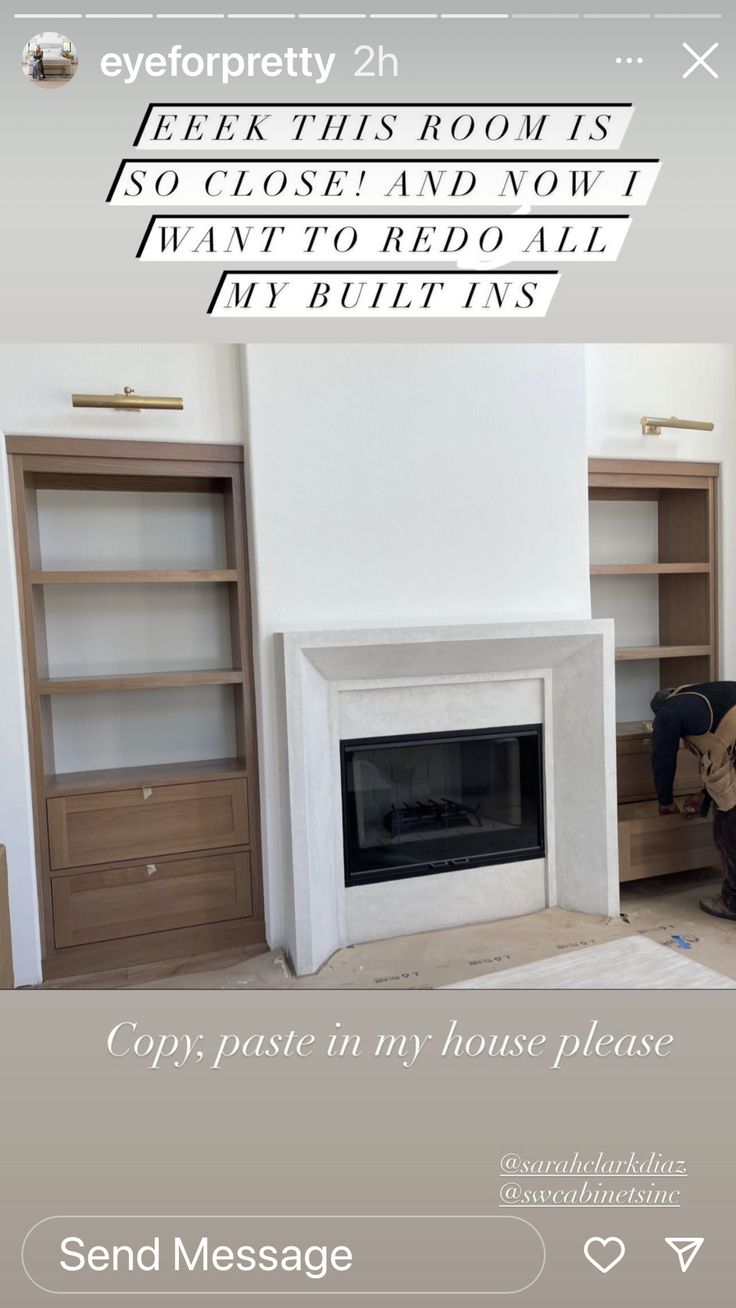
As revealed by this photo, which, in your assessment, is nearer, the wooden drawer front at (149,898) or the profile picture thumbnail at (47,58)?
the profile picture thumbnail at (47,58)

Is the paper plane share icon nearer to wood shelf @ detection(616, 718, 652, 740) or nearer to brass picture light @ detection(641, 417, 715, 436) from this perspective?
wood shelf @ detection(616, 718, 652, 740)

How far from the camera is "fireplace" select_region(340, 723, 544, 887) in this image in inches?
91.8

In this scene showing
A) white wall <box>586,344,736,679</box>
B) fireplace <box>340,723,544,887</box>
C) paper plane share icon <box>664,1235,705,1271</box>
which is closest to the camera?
paper plane share icon <box>664,1235,705,1271</box>

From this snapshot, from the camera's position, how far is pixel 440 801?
245cm

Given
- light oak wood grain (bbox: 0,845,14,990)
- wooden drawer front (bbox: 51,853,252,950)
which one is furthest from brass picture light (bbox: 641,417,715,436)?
light oak wood grain (bbox: 0,845,14,990)

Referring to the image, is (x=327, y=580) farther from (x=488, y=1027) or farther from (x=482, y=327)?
(x=488, y=1027)

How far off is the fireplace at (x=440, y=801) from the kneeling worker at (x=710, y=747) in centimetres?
42

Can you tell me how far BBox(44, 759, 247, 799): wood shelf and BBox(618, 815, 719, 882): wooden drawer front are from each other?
56.6 inches

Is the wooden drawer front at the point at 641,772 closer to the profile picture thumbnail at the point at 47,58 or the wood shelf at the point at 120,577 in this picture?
the wood shelf at the point at 120,577

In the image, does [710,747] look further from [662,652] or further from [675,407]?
[675,407]

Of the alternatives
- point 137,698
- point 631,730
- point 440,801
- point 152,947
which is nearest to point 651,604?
point 631,730

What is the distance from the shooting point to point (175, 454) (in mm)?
2193

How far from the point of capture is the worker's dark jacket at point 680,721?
2.40 m

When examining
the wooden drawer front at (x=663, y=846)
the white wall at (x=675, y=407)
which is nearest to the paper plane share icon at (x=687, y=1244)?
the wooden drawer front at (x=663, y=846)
